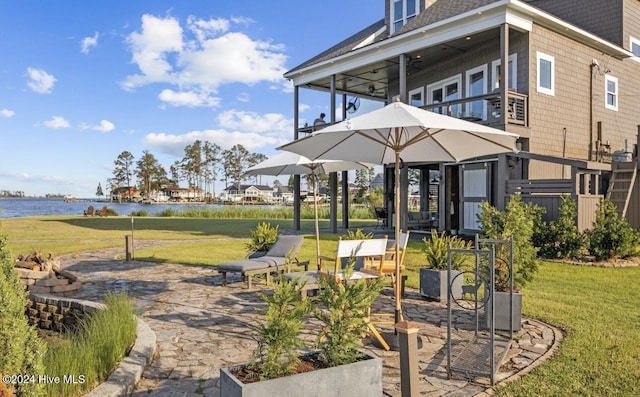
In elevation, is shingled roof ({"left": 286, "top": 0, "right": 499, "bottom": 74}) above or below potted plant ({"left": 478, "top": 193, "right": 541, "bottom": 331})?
above

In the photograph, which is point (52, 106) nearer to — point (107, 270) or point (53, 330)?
point (107, 270)

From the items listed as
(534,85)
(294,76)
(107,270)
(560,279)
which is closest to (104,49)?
(294,76)

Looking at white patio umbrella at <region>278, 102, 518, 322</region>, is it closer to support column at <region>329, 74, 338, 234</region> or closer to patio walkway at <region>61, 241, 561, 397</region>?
patio walkway at <region>61, 241, 561, 397</region>

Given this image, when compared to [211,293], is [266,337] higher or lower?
higher

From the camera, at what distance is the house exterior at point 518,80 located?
12352 millimetres

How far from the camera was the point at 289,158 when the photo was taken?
805cm

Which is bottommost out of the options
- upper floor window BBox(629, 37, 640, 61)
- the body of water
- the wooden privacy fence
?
the body of water

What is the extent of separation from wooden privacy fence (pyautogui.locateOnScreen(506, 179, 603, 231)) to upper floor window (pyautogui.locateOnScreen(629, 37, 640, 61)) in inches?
381

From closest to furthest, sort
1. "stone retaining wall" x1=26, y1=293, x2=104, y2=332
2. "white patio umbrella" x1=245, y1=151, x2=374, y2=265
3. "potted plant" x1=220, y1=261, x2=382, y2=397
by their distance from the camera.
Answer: "potted plant" x1=220, y1=261, x2=382, y2=397 → "stone retaining wall" x1=26, y1=293, x2=104, y2=332 → "white patio umbrella" x1=245, y1=151, x2=374, y2=265

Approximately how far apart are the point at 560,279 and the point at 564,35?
9486 millimetres

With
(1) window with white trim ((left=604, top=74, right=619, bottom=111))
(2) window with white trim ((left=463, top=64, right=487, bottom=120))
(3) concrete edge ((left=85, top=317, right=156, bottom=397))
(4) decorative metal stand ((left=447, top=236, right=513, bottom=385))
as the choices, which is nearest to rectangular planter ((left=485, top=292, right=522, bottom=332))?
(4) decorative metal stand ((left=447, top=236, right=513, bottom=385))

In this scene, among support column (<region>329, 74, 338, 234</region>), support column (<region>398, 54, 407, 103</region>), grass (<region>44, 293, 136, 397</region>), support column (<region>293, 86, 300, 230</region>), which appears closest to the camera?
grass (<region>44, 293, 136, 397</region>)

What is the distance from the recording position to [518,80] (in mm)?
13531

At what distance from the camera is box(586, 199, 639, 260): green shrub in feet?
33.4
